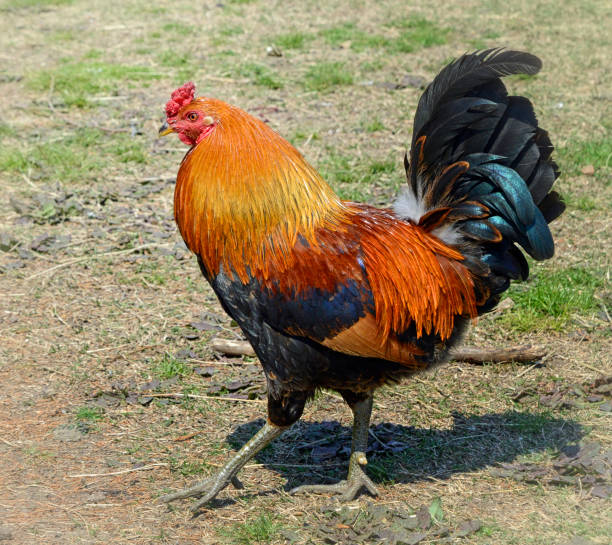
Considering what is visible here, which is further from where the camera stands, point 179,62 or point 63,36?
point 63,36

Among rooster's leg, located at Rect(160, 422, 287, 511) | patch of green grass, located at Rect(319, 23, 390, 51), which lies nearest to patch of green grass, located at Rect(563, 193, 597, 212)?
rooster's leg, located at Rect(160, 422, 287, 511)

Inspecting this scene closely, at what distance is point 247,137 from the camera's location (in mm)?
3883

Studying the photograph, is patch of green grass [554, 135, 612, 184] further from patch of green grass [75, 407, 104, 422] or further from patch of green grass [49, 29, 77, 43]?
patch of green grass [49, 29, 77, 43]

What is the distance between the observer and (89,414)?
4.72 meters

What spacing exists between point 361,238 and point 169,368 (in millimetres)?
1965

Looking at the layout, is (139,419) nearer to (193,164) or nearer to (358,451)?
(358,451)

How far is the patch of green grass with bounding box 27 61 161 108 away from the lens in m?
9.65

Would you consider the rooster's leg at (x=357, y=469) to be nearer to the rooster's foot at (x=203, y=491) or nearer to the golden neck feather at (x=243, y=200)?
the rooster's foot at (x=203, y=491)

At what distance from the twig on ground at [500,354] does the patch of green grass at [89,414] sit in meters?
2.38

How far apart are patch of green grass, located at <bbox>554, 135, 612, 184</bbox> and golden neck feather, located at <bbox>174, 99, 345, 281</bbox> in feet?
14.9

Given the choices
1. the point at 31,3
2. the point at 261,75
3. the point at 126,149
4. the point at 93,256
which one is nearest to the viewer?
the point at 93,256

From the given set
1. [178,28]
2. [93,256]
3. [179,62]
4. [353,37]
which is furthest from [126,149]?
[353,37]

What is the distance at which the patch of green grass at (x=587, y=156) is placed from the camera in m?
7.59

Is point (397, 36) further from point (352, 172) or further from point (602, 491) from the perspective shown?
point (602, 491)
